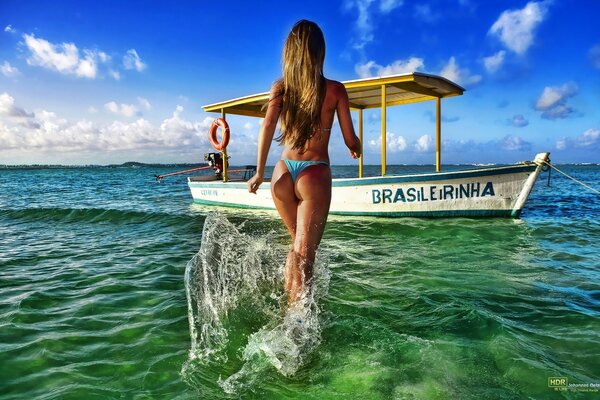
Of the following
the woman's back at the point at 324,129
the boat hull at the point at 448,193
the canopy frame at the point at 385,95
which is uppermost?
the canopy frame at the point at 385,95

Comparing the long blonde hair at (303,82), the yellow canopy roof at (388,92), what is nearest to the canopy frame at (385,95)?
the yellow canopy roof at (388,92)

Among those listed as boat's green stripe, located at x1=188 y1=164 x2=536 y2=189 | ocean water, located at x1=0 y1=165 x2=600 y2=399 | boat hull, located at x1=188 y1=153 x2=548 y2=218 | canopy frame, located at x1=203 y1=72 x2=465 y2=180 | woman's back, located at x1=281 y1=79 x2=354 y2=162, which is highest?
canopy frame, located at x1=203 y1=72 x2=465 y2=180

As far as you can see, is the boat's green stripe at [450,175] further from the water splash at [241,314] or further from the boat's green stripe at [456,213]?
the water splash at [241,314]

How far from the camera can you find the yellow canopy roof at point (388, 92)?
9.19m

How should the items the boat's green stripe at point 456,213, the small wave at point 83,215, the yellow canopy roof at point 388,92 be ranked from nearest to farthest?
the yellow canopy roof at point 388,92, the boat's green stripe at point 456,213, the small wave at point 83,215

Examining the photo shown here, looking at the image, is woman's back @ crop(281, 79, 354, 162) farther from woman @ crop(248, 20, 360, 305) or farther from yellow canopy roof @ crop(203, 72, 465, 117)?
yellow canopy roof @ crop(203, 72, 465, 117)

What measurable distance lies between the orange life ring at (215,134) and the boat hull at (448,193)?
476cm

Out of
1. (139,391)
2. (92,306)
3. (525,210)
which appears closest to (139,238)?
(92,306)

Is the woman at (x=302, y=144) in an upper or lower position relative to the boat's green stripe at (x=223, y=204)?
upper


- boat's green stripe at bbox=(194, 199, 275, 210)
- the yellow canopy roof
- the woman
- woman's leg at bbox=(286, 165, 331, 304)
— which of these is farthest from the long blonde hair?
boat's green stripe at bbox=(194, 199, 275, 210)

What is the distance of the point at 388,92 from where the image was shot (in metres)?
10.9

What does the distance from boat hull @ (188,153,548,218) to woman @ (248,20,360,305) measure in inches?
275

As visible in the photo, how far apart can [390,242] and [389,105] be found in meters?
6.45

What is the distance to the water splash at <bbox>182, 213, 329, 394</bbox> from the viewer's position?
2701mm
